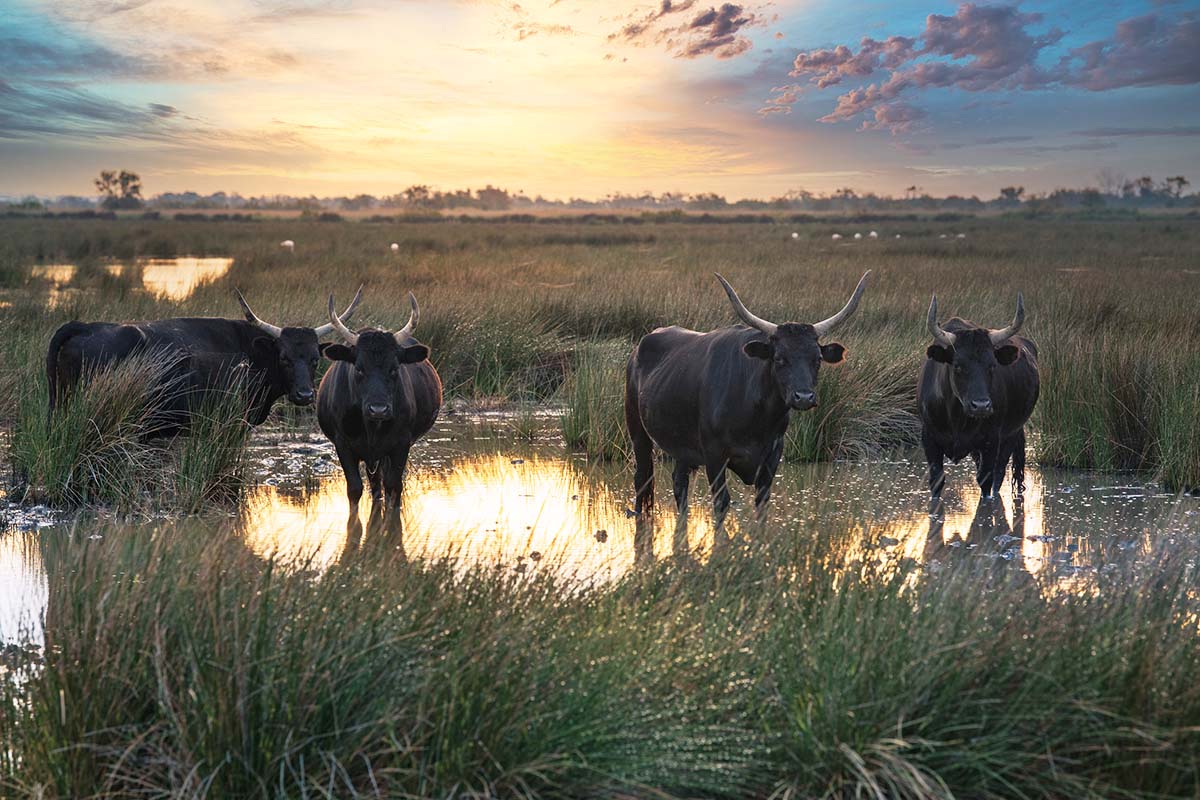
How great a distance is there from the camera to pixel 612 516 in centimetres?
827

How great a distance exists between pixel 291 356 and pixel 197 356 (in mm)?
894

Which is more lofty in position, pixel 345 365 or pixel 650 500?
pixel 345 365

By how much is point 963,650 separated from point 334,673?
2.12 metres

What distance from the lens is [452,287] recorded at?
21.0 meters

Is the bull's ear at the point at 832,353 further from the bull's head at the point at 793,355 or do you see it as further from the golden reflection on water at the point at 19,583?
the golden reflection on water at the point at 19,583

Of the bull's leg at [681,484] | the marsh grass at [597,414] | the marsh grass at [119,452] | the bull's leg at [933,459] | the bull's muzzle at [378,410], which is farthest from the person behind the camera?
the marsh grass at [597,414]

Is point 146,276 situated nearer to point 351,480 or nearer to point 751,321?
point 351,480

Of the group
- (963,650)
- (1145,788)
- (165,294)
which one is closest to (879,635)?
(963,650)

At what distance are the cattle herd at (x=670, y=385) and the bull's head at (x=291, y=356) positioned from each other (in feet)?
0.04

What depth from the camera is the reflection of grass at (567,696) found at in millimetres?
3572

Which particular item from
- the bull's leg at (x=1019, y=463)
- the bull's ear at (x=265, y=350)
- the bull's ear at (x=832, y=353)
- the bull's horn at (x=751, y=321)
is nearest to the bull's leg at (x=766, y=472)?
the bull's ear at (x=832, y=353)

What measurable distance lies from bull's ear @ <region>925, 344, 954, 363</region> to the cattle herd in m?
0.01

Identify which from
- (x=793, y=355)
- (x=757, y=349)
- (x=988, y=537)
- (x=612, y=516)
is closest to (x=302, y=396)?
(x=612, y=516)

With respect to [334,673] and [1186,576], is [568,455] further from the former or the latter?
[334,673]
